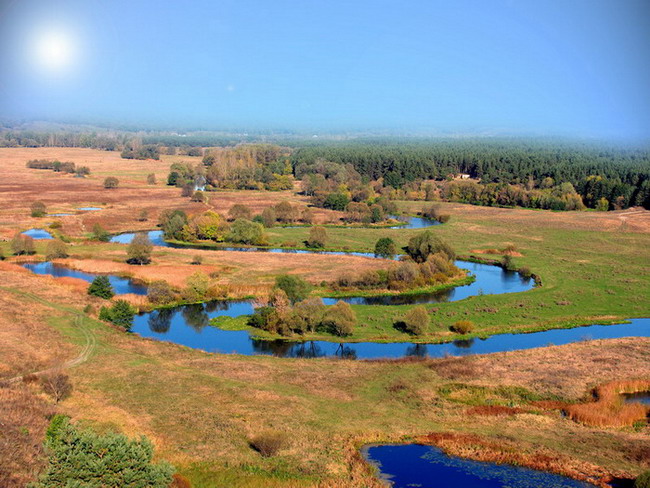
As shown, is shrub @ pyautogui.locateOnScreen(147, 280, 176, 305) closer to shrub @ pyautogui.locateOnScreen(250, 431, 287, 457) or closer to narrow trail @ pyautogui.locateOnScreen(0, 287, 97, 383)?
narrow trail @ pyautogui.locateOnScreen(0, 287, 97, 383)

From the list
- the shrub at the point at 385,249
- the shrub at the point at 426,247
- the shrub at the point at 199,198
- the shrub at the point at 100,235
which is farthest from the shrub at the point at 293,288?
the shrub at the point at 199,198

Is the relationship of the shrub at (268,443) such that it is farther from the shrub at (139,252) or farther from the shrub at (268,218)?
the shrub at (268,218)

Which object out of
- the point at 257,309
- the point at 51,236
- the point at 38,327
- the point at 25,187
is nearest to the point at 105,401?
the point at 38,327

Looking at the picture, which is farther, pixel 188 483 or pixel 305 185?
pixel 305 185

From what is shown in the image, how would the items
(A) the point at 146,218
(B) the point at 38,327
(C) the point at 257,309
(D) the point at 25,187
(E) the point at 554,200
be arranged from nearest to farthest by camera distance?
(B) the point at 38,327, (C) the point at 257,309, (A) the point at 146,218, (E) the point at 554,200, (D) the point at 25,187

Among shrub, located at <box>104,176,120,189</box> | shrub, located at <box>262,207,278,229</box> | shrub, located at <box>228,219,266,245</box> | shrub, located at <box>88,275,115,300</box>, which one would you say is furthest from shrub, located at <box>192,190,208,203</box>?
shrub, located at <box>88,275,115,300</box>

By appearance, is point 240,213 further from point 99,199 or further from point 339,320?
point 339,320

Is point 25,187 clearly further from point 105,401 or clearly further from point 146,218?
point 105,401

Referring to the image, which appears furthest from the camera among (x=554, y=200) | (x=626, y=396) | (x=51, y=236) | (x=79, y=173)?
(x=79, y=173)
